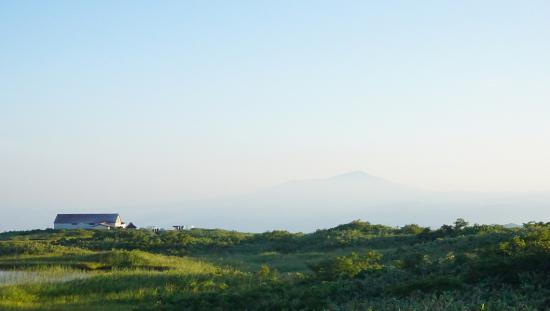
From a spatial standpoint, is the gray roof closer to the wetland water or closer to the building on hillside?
the building on hillside

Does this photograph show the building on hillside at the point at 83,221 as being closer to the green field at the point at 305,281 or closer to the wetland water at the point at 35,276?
the green field at the point at 305,281

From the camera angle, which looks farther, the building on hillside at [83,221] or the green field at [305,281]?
the building on hillside at [83,221]

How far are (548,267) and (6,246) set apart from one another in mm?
38150

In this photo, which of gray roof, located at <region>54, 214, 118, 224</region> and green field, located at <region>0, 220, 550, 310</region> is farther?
gray roof, located at <region>54, 214, 118, 224</region>

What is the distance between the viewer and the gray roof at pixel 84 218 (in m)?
103

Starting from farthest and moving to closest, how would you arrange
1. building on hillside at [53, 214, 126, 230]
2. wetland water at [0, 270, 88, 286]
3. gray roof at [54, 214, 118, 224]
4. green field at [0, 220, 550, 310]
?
gray roof at [54, 214, 118, 224] < building on hillside at [53, 214, 126, 230] < wetland water at [0, 270, 88, 286] < green field at [0, 220, 550, 310]

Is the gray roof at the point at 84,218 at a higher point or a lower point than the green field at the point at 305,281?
higher

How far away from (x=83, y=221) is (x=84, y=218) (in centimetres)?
96

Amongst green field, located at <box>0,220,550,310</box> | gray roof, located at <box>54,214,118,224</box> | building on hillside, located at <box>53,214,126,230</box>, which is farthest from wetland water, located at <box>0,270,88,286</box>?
gray roof, located at <box>54,214,118,224</box>

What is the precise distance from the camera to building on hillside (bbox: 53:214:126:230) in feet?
335

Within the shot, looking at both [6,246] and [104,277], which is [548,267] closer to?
[104,277]

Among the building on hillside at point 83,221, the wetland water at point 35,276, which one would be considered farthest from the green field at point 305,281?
the building on hillside at point 83,221

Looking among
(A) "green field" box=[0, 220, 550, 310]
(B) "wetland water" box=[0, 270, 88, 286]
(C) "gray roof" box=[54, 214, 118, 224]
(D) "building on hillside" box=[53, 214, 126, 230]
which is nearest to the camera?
(A) "green field" box=[0, 220, 550, 310]

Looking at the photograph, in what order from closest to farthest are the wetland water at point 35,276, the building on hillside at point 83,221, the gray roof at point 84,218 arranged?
the wetland water at point 35,276 → the building on hillside at point 83,221 → the gray roof at point 84,218
